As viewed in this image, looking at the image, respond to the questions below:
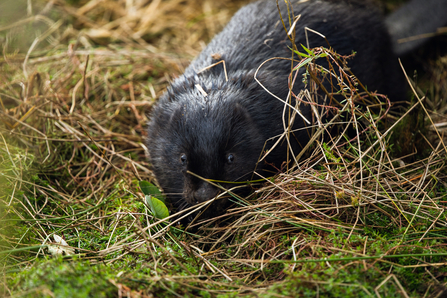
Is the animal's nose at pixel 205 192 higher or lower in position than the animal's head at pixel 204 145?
lower

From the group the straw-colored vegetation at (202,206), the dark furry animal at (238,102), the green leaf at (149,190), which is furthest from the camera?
the green leaf at (149,190)

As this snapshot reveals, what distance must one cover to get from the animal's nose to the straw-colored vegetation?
10.3 inches

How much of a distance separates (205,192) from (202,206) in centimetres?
13

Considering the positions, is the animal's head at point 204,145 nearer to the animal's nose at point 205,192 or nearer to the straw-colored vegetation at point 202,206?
Result: the animal's nose at point 205,192

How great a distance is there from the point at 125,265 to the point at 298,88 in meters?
2.31

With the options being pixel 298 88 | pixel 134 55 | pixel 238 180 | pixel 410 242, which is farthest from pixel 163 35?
pixel 410 242

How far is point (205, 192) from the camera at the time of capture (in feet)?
10.6

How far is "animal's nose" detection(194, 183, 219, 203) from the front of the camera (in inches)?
127

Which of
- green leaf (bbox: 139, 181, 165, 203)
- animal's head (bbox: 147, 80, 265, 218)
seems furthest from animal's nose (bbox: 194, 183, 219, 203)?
green leaf (bbox: 139, 181, 165, 203)

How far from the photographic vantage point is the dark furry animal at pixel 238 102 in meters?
3.36

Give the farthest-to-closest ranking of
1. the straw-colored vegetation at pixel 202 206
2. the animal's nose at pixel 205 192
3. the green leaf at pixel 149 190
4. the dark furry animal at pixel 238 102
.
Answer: the green leaf at pixel 149 190, the dark furry animal at pixel 238 102, the animal's nose at pixel 205 192, the straw-colored vegetation at pixel 202 206

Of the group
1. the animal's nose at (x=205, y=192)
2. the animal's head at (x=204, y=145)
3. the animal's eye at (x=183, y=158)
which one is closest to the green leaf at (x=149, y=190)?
the animal's head at (x=204, y=145)

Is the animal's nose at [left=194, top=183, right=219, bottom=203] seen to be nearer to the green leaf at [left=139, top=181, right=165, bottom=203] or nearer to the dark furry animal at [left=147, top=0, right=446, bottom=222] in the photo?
the dark furry animal at [left=147, top=0, right=446, bottom=222]

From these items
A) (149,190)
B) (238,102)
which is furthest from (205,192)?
(238,102)
